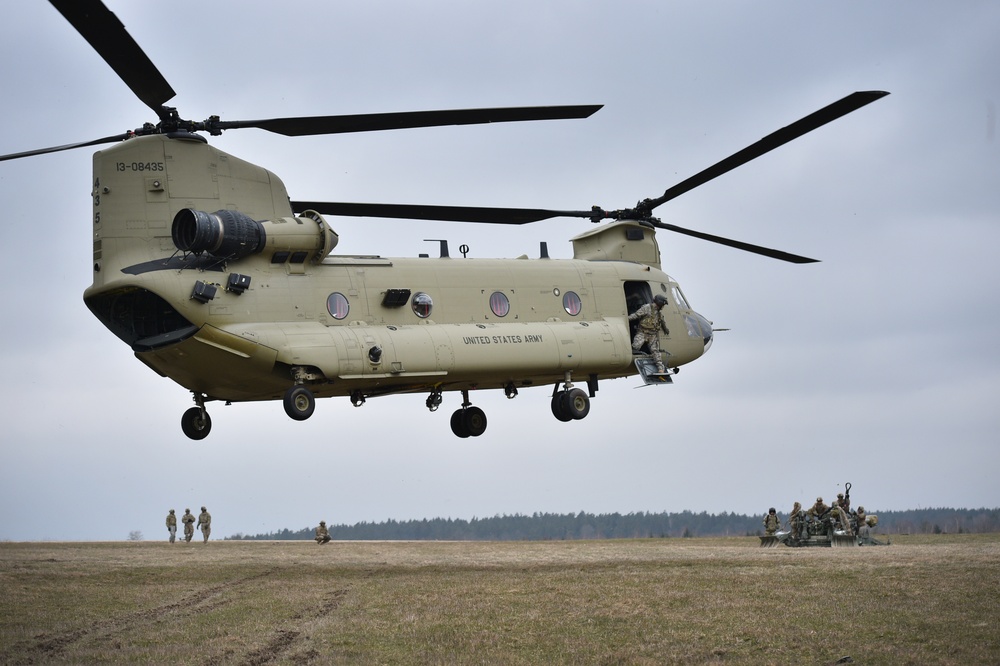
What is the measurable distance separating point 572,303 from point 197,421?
28.9 ft

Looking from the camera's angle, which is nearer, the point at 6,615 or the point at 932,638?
the point at 932,638

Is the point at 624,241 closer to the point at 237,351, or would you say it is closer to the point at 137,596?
the point at 237,351

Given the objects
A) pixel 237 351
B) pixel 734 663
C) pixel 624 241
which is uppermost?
pixel 624 241

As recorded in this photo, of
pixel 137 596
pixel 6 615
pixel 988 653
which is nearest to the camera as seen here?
pixel 988 653

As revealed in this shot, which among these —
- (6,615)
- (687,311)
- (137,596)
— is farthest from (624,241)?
(6,615)

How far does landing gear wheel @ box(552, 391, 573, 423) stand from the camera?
25.8m

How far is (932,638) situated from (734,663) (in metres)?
2.72

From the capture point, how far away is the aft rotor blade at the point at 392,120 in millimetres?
20391

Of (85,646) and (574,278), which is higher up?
(574,278)

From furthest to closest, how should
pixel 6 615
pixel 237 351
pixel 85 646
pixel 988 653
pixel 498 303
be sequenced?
1. pixel 498 303
2. pixel 237 351
3. pixel 6 615
4. pixel 85 646
5. pixel 988 653

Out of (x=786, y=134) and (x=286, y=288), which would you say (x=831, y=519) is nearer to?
(x=786, y=134)

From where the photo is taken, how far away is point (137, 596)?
18.2m

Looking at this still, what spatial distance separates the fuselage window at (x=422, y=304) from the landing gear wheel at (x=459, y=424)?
13.8ft

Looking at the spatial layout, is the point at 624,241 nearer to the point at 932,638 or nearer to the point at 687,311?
the point at 687,311
